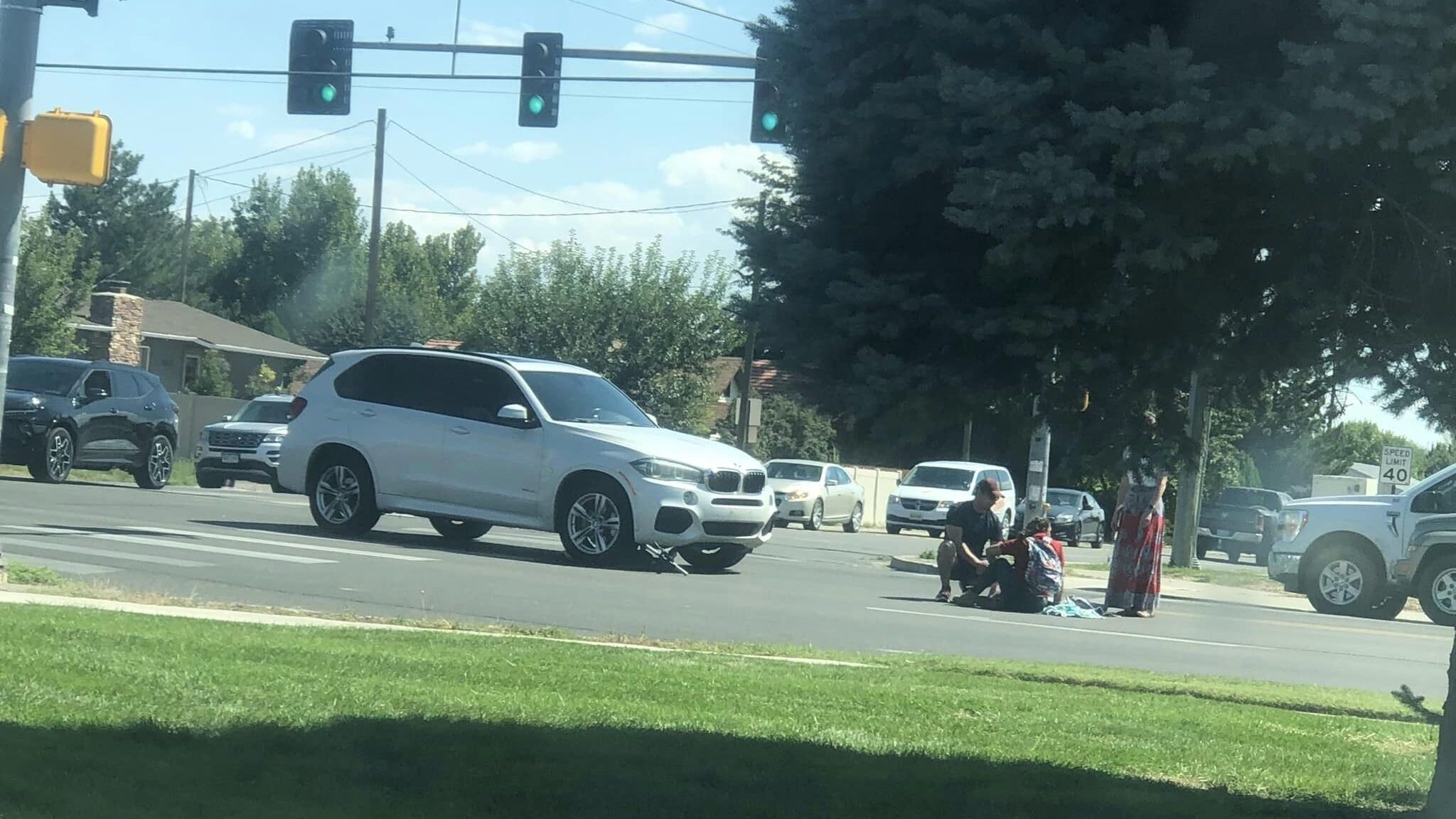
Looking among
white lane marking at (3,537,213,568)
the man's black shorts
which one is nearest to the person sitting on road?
the man's black shorts

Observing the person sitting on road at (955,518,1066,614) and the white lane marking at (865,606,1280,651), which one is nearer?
the white lane marking at (865,606,1280,651)

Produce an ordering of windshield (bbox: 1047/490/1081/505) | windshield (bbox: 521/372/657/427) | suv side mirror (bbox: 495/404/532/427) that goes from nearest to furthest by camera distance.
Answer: suv side mirror (bbox: 495/404/532/427)
windshield (bbox: 521/372/657/427)
windshield (bbox: 1047/490/1081/505)

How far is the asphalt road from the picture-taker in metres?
11.7

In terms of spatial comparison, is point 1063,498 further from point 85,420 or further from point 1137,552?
point 1137,552

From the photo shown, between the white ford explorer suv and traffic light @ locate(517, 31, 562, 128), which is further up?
traffic light @ locate(517, 31, 562, 128)

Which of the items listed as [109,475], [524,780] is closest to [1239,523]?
[109,475]

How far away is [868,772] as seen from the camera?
5.98m

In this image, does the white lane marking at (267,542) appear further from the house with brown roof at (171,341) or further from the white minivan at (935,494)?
the house with brown roof at (171,341)

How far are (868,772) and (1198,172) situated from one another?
2.44m

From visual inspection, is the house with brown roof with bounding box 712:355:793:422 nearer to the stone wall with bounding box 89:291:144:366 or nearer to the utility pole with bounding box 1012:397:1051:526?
the stone wall with bounding box 89:291:144:366

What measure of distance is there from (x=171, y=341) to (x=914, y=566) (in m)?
35.6

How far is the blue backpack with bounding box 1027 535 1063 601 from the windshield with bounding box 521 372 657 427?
12.7 feet

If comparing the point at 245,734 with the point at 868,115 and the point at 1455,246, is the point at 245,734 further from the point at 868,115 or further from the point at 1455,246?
the point at 1455,246

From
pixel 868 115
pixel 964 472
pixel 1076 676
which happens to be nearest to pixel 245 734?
pixel 868 115
